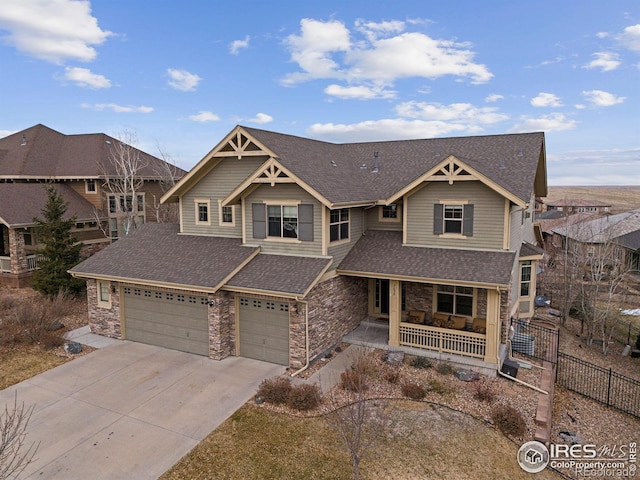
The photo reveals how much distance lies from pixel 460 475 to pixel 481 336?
5859mm

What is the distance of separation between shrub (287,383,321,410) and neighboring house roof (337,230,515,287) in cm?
496

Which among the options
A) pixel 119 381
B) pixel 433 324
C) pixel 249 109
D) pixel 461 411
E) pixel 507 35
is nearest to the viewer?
pixel 461 411

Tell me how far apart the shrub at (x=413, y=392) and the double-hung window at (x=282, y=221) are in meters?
6.29

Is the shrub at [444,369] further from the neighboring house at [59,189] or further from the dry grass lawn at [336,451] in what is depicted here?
the neighboring house at [59,189]

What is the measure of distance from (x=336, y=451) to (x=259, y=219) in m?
8.76

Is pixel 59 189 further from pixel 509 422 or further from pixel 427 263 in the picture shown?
pixel 509 422

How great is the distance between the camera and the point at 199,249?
16.3m

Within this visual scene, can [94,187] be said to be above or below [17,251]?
above

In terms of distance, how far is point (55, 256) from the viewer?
20391 millimetres

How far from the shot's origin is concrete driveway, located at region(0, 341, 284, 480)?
8633 millimetres

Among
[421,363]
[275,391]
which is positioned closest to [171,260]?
[275,391]

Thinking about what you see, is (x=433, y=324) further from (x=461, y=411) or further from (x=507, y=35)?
(x=507, y=35)

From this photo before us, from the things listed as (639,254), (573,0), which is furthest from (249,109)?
(639,254)

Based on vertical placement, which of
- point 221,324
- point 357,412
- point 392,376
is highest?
point 221,324
